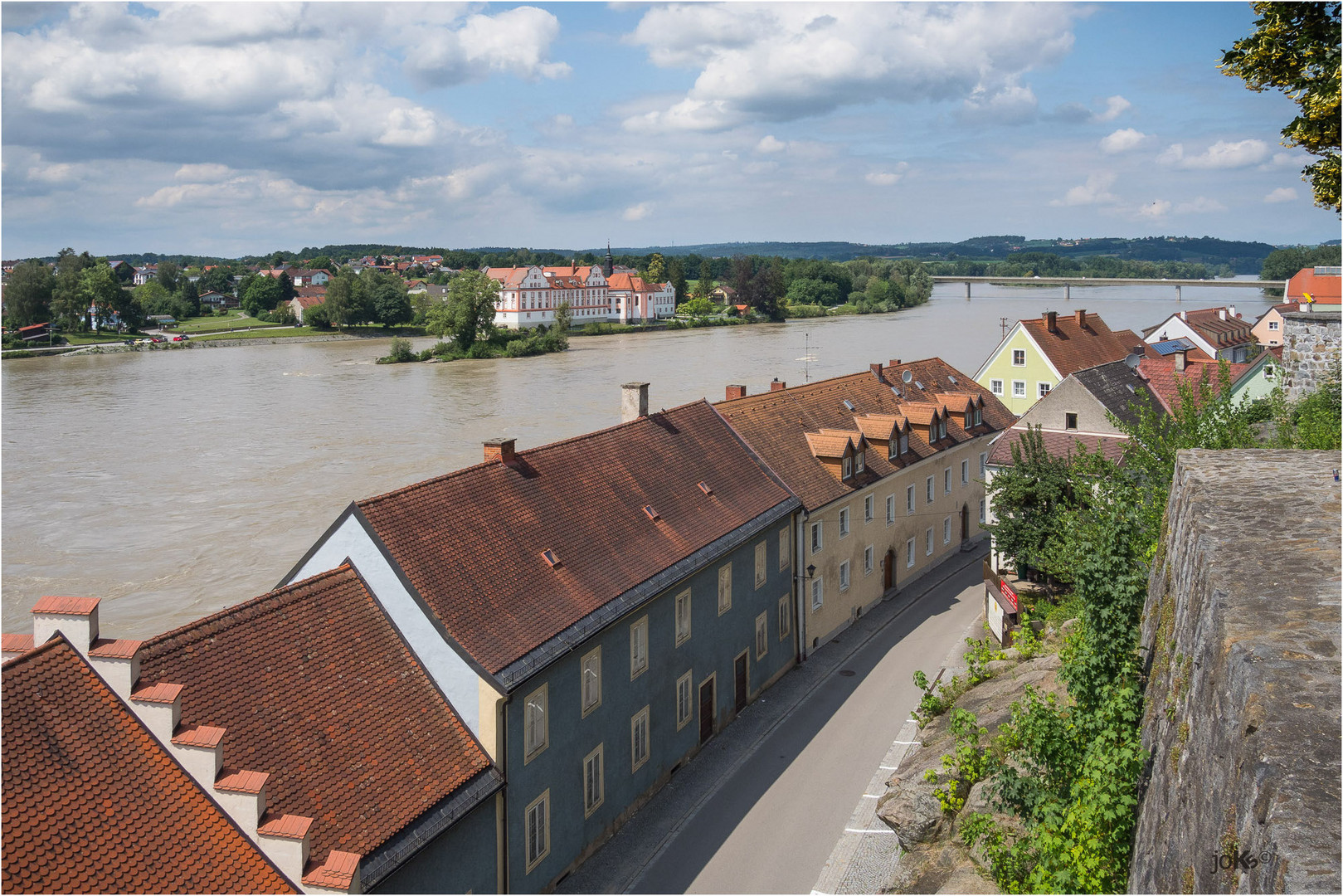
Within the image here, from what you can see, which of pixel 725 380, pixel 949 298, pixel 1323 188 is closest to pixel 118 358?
pixel 725 380

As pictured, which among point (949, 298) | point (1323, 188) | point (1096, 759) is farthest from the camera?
point (949, 298)

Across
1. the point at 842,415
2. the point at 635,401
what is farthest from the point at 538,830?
the point at 842,415

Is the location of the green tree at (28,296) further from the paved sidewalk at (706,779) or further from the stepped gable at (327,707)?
the stepped gable at (327,707)

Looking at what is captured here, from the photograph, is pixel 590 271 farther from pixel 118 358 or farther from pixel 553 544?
pixel 553 544

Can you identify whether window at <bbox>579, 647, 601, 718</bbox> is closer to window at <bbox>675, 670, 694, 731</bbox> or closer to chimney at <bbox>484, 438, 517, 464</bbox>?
window at <bbox>675, 670, 694, 731</bbox>

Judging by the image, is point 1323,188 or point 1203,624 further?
point 1323,188

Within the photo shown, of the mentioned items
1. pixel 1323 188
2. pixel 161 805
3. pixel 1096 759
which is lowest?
pixel 161 805

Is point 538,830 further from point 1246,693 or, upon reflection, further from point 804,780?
point 1246,693

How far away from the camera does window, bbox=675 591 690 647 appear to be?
760 inches

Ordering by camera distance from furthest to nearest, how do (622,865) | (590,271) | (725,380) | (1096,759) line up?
(590,271) → (725,380) → (622,865) → (1096,759)

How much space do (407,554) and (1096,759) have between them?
9.61 meters

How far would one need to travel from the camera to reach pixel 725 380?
213 ft

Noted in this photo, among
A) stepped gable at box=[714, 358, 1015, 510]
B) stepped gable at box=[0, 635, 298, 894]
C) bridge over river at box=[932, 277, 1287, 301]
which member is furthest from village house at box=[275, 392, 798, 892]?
bridge over river at box=[932, 277, 1287, 301]

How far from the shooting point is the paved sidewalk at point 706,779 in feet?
52.7
